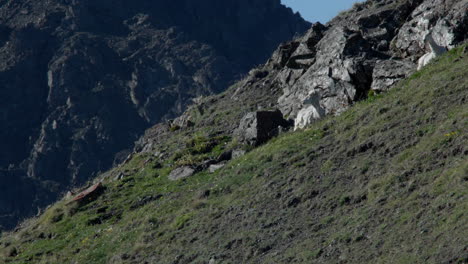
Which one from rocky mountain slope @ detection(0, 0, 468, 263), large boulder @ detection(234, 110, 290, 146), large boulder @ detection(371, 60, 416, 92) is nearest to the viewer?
rocky mountain slope @ detection(0, 0, 468, 263)

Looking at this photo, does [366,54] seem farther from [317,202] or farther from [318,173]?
[317,202]

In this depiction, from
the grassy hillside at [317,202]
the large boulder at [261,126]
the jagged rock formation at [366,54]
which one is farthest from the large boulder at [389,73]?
the large boulder at [261,126]

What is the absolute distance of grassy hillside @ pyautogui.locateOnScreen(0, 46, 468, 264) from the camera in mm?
18016

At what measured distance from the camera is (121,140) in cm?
13412

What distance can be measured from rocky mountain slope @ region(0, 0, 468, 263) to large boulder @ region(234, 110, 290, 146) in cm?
6

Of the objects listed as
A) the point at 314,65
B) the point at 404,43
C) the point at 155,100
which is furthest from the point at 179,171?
the point at 155,100

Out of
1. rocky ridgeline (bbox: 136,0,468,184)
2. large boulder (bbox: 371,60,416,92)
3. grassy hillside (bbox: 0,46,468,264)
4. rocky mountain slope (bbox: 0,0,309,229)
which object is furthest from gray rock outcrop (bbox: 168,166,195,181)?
rocky mountain slope (bbox: 0,0,309,229)

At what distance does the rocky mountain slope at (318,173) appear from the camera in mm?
18766

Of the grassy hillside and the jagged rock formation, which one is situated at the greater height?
the jagged rock formation

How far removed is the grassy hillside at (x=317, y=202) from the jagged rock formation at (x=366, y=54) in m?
1.49

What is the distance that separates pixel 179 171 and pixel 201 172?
1.64 metres

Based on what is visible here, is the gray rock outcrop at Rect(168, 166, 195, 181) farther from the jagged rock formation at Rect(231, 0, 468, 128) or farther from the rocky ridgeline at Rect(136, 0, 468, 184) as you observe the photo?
the jagged rock formation at Rect(231, 0, 468, 128)

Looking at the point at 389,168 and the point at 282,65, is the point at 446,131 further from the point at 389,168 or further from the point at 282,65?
the point at 282,65

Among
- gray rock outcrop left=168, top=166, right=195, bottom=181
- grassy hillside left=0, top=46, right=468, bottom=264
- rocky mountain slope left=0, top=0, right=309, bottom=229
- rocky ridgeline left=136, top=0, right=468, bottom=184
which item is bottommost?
grassy hillside left=0, top=46, right=468, bottom=264
